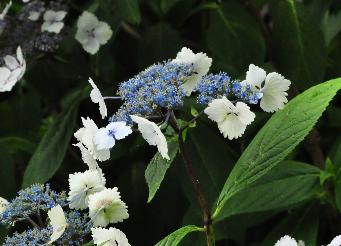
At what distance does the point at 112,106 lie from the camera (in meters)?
1.99

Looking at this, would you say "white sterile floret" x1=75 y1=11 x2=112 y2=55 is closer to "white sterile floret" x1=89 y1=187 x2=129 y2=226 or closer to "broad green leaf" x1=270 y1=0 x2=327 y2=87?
"broad green leaf" x1=270 y1=0 x2=327 y2=87

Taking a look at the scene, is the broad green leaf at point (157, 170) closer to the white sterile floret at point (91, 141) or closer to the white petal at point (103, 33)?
the white sterile floret at point (91, 141)

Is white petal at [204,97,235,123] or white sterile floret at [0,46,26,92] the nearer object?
white petal at [204,97,235,123]

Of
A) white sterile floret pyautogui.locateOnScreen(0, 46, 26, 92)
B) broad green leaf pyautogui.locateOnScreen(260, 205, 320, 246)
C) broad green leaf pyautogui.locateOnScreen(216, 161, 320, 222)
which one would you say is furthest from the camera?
white sterile floret pyautogui.locateOnScreen(0, 46, 26, 92)

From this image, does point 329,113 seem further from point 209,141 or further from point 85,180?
point 85,180

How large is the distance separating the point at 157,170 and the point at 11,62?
0.66 metres

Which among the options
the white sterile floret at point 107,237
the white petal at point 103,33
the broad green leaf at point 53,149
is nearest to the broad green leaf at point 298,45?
the white petal at point 103,33

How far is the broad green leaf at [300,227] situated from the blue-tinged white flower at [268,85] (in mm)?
470

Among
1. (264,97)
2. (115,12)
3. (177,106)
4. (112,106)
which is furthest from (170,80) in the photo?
(112,106)

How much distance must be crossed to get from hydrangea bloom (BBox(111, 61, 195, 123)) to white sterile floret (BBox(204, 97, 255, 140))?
5 centimetres

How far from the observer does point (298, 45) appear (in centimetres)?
184

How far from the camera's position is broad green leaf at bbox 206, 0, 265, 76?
1.85 meters

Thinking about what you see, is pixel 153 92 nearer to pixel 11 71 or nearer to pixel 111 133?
pixel 111 133

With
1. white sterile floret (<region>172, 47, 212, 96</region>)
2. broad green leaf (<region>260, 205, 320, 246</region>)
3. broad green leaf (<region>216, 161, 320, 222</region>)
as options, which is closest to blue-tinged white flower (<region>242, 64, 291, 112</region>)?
white sterile floret (<region>172, 47, 212, 96</region>)
